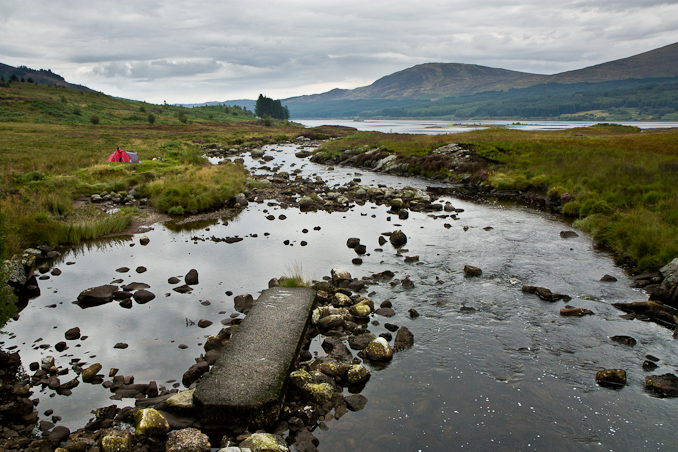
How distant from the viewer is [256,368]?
26.7 feet

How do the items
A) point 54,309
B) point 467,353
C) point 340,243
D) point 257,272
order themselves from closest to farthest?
point 467,353 < point 54,309 < point 257,272 < point 340,243

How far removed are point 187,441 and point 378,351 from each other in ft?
14.7

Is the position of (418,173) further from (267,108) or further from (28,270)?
(267,108)

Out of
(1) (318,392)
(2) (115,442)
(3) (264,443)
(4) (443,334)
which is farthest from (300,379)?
(4) (443,334)

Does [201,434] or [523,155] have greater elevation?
[523,155]

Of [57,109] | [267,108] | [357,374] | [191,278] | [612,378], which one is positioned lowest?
[612,378]

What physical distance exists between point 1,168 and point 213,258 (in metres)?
22.6

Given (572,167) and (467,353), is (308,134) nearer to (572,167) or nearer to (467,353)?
(572,167)

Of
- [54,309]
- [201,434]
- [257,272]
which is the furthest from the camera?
[257,272]

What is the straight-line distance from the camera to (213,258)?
649 inches

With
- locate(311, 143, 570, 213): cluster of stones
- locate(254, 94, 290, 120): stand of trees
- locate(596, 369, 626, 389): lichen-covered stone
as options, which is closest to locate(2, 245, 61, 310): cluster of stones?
locate(596, 369, 626, 389): lichen-covered stone

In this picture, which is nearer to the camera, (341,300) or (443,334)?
(443,334)

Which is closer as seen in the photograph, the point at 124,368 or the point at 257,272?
the point at 124,368

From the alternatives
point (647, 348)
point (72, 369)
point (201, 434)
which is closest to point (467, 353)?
point (647, 348)
